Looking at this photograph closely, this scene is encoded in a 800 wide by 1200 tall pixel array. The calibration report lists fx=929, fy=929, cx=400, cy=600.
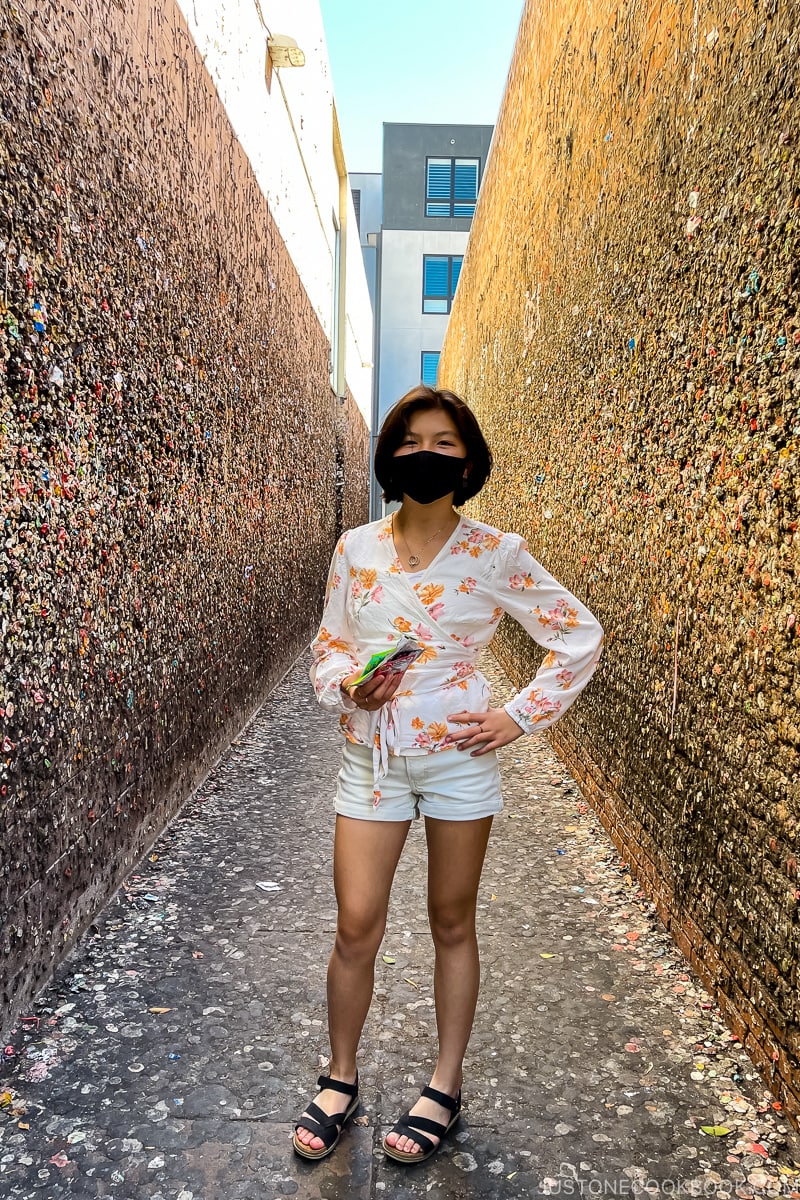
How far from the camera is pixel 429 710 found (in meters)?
2.06

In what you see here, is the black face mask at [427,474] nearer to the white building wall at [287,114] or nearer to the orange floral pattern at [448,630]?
the orange floral pattern at [448,630]

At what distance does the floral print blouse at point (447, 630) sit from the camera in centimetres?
206

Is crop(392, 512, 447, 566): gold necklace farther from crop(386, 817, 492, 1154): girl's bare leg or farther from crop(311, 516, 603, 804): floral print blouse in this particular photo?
crop(386, 817, 492, 1154): girl's bare leg

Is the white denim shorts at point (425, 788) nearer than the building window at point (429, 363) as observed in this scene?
Yes

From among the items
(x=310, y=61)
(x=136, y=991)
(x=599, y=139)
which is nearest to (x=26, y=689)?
(x=136, y=991)

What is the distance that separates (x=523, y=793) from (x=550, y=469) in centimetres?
225

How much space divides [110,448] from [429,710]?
182cm

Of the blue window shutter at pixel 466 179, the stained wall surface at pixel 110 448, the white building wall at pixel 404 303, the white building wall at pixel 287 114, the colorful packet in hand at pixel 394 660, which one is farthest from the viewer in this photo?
the blue window shutter at pixel 466 179

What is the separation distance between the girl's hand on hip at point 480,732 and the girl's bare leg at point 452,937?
18 centimetres

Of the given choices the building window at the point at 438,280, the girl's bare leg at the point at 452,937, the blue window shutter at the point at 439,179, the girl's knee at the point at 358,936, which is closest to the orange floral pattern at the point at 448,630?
the girl's bare leg at the point at 452,937

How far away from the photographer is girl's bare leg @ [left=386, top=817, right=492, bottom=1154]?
6.87 feet

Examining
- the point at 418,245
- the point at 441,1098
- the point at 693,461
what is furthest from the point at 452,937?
the point at 418,245

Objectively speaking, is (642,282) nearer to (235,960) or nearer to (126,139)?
(126,139)

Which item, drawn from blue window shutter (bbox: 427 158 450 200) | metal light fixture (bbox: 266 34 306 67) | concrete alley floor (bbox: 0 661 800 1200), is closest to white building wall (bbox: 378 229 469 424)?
blue window shutter (bbox: 427 158 450 200)
